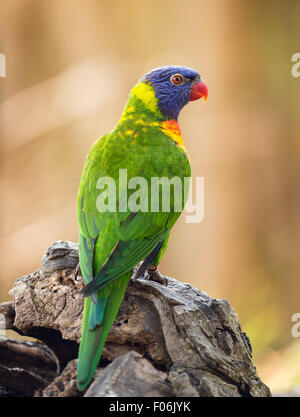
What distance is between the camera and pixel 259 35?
4.04m

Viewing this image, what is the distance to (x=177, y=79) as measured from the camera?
7.34ft

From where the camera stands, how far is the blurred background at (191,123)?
13.2 ft

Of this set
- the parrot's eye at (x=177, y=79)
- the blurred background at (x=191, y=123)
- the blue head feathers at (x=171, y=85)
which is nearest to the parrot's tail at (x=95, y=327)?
the blue head feathers at (x=171, y=85)

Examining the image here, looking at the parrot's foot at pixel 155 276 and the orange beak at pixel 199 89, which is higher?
the orange beak at pixel 199 89

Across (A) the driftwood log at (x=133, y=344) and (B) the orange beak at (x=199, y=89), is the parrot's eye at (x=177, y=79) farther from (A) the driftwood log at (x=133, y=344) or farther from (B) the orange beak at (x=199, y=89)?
(A) the driftwood log at (x=133, y=344)

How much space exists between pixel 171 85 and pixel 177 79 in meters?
0.05

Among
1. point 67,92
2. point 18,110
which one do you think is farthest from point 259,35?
point 18,110

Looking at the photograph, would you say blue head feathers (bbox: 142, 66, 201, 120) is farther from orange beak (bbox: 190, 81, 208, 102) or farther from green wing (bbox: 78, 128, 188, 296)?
green wing (bbox: 78, 128, 188, 296)

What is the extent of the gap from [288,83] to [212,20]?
0.90 meters

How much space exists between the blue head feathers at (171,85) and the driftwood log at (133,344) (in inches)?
32.3

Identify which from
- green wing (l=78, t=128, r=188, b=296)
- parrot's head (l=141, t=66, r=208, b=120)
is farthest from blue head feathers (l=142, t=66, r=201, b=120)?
green wing (l=78, t=128, r=188, b=296)

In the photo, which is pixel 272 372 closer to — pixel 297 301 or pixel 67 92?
pixel 297 301

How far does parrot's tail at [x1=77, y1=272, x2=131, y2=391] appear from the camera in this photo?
1360 millimetres

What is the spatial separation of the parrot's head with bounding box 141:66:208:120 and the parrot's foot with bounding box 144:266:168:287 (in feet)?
2.41
